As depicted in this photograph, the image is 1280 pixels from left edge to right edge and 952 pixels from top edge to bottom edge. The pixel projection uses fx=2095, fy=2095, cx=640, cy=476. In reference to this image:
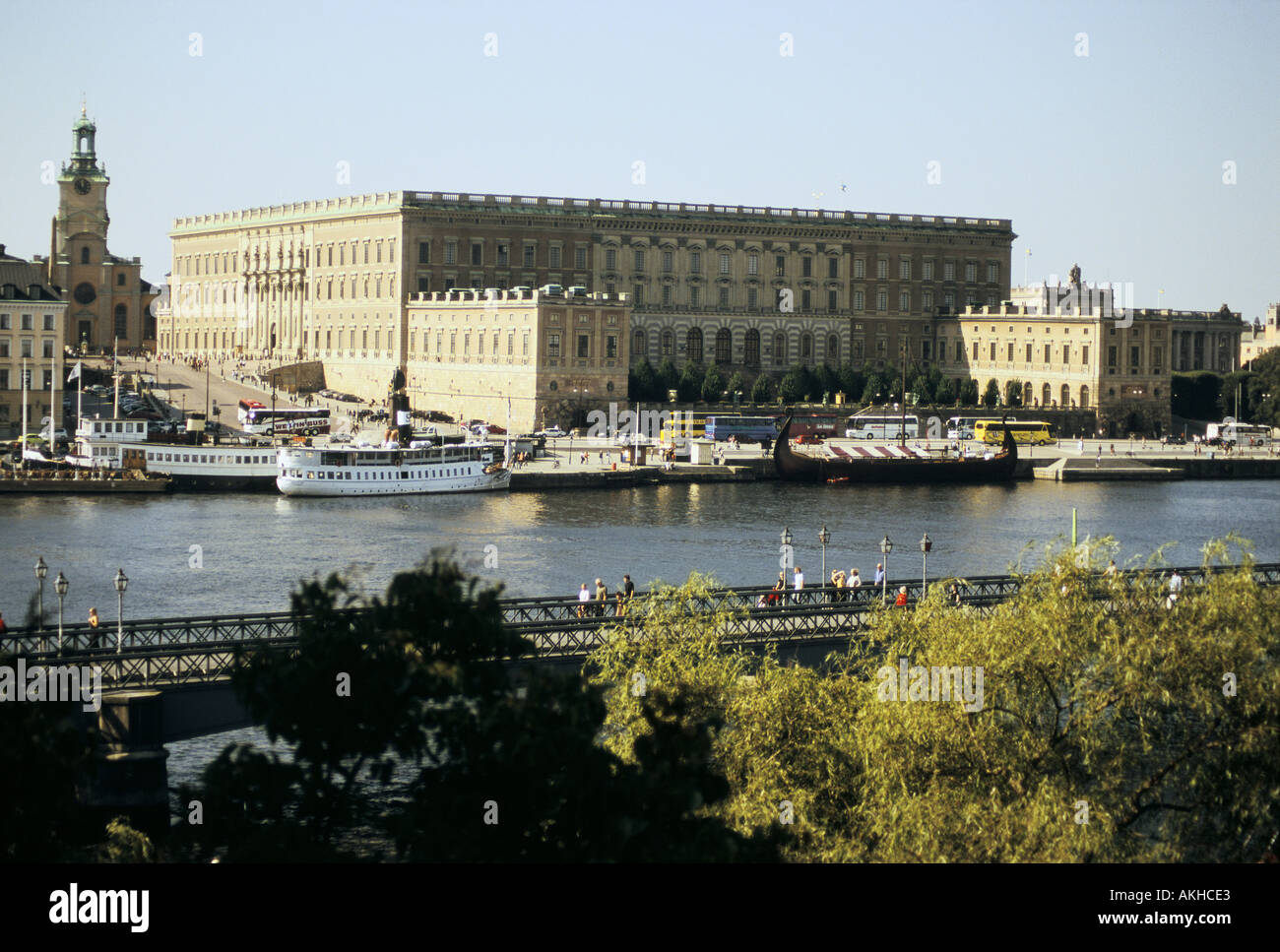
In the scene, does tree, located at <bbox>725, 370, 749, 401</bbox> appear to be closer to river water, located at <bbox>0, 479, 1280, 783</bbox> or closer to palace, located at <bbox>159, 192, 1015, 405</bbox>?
palace, located at <bbox>159, 192, 1015, 405</bbox>

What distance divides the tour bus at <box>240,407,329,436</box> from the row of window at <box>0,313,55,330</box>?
9576 millimetres

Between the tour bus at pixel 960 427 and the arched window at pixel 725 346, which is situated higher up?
the arched window at pixel 725 346

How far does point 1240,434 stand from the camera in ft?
358

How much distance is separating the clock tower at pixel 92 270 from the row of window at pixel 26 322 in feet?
122

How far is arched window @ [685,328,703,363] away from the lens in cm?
11400

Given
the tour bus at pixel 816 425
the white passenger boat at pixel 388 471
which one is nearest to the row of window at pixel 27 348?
the white passenger boat at pixel 388 471

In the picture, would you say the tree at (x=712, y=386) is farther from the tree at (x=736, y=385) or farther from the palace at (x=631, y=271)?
the palace at (x=631, y=271)

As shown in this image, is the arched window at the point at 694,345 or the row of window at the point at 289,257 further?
the arched window at the point at 694,345

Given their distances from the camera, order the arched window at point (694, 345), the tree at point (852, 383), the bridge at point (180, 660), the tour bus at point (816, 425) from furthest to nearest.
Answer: the arched window at point (694, 345), the tree at point (852, 383), the tour bus at point (816, 425), the bridge at point (180, 660)

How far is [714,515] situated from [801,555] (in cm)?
1314

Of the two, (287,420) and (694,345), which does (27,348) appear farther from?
(694,345)

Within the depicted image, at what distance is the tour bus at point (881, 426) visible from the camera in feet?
340
